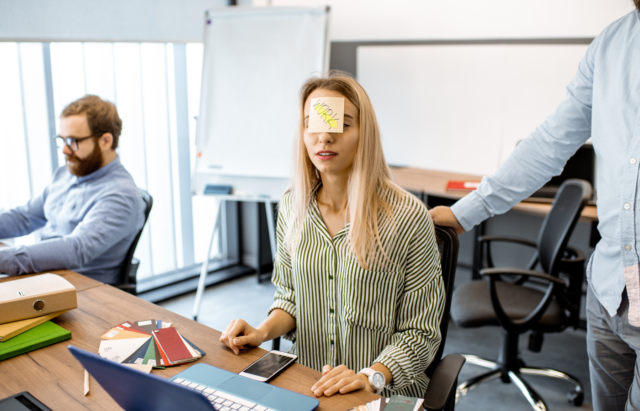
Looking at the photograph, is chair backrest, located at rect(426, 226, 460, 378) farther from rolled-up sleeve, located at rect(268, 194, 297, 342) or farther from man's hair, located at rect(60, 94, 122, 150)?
man's hair, located at rect(60, 94, 122, 150)

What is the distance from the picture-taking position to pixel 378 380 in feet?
3.59

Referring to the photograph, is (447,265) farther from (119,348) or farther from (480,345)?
(480,345)

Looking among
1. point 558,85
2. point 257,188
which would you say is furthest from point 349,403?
point 558,85

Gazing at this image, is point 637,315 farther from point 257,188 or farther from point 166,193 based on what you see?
point 166,193

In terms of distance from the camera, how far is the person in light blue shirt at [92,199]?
183 cm

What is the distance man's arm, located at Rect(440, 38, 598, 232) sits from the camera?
1.27 metres

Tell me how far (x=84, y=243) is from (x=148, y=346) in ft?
2.62

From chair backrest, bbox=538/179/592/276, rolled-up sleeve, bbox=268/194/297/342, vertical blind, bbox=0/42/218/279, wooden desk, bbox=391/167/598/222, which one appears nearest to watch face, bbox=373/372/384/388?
rolled-up sleeve, bbox=268/194/297/342

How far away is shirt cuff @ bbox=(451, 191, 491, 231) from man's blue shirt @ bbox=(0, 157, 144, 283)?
1.26 meters

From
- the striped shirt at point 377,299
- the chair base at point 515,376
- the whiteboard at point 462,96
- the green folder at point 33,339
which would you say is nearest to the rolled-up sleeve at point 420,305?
the striped shirt at point 377,299

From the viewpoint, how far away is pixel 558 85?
9.04ft

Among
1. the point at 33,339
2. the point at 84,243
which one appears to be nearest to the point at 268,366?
the point at 33,339

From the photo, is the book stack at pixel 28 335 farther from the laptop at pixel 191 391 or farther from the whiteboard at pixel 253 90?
the whiteboard at pixel 253 90

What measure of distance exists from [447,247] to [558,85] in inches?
76.1
